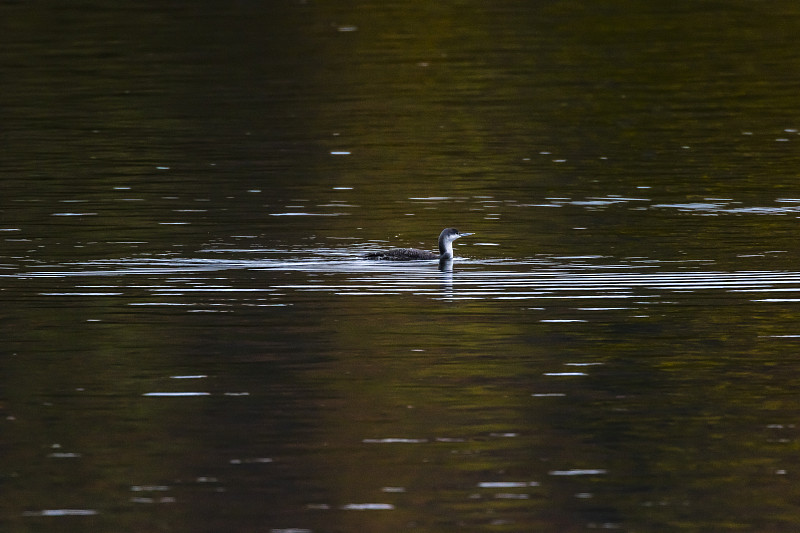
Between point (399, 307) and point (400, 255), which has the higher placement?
point (400, 255)

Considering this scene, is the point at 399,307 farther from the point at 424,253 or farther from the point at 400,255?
the point at 424,253

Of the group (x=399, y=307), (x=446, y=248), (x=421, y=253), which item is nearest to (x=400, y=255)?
(x=421, y=253)

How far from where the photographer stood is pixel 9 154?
3180 centimetres

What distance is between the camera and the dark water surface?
473 inches

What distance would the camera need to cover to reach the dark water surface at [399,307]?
473 inches

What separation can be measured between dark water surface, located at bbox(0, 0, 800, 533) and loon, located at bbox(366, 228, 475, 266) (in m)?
0.19

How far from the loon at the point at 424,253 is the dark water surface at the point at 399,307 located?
0.19 m

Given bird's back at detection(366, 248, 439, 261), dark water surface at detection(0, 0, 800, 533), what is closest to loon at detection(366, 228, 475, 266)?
bird's back at detection(366, 248, 439, 261)

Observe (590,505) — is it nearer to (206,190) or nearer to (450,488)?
(450,488)

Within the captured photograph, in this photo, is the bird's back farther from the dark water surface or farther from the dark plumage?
the dark water surface

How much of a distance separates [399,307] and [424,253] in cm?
278

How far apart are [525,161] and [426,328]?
13.1m

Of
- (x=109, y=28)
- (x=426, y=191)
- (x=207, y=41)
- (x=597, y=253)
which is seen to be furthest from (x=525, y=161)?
(x=109, y=28)

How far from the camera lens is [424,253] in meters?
21.1
